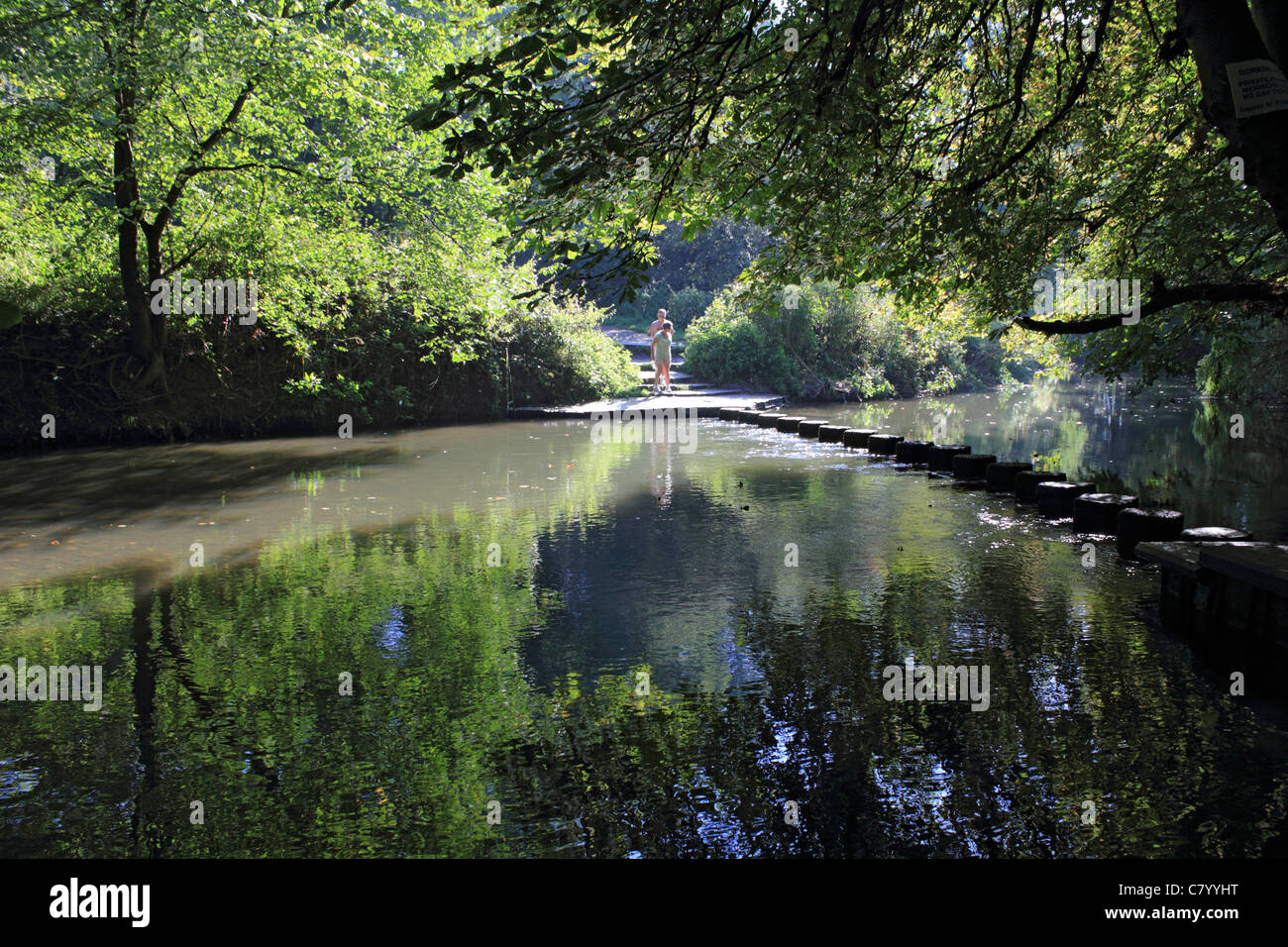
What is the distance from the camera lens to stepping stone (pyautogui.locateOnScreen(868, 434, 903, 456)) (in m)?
17.0

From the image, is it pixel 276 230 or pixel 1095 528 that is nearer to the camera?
pixel 1095 528

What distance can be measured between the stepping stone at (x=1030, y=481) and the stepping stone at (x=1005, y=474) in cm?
53

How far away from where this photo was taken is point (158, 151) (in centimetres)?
1786

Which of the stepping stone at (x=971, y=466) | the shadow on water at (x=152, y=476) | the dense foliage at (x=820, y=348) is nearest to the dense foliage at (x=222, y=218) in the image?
the shadow on water at (x=152, y=476)

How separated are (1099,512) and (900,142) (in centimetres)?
447

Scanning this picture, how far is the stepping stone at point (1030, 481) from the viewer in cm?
1197

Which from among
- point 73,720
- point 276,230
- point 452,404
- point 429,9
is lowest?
point 73,720

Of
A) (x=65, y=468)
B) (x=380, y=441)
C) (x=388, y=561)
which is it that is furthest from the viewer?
(x=380, y=441)

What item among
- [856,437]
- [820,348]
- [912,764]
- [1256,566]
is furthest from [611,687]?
[820,348]

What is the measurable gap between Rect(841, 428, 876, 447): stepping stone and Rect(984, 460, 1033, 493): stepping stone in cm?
475

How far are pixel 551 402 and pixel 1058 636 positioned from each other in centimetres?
2272

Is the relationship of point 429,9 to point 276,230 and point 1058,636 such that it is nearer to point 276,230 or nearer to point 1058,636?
point 276,230

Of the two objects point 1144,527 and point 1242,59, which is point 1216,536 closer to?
point 1144,527

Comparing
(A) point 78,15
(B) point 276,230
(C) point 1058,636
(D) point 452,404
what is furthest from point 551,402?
(C) point 1058,636
